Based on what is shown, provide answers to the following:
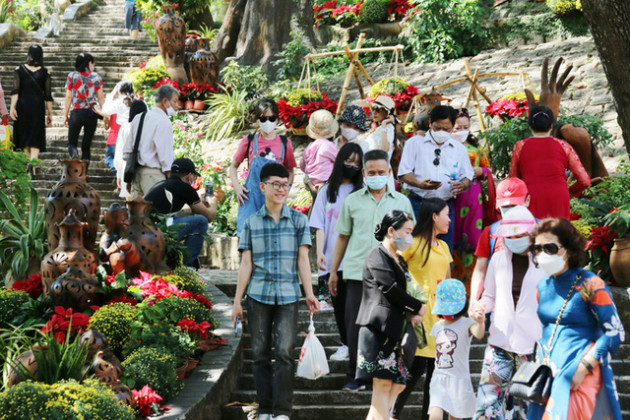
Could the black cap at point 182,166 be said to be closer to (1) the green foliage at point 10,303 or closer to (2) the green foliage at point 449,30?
(1) the green foliage at point 10,303

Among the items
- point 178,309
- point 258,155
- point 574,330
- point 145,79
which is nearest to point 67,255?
point 178,309

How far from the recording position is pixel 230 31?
22.5 metres

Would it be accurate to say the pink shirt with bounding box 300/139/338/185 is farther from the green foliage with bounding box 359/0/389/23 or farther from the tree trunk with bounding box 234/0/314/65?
the green foliage with bounding box 359/0/389/23

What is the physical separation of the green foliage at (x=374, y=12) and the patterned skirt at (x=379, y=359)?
16.5 metres

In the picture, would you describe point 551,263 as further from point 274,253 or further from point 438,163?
point 438,163

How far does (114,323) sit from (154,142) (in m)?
3.12

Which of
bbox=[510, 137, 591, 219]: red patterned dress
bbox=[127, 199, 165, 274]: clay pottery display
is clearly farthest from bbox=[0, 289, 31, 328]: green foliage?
bbox=[510, 137, 591, 219]: red patterned dress

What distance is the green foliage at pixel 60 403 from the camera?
19.0ft

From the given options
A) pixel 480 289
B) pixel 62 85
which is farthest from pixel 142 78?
pixel 480 289

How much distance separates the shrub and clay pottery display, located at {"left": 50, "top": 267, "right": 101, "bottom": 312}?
0.28 meters

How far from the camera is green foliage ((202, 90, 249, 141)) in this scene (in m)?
17.5

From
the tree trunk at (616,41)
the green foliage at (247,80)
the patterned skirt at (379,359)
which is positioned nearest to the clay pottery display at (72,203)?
the patterned skirt at (379,359)

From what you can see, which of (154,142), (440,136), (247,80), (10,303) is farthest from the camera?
(247,80)

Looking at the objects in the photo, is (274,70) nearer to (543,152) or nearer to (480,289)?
(543,152)
